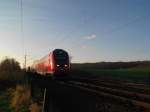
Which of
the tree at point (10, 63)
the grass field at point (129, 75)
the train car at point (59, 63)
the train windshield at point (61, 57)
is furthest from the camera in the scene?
the tree at point (10, 63)

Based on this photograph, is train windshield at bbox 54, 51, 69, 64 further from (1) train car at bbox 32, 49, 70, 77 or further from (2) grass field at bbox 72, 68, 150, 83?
(2) grass field at bbox 72, 68, 150, 83

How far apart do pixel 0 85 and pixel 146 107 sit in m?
36.9

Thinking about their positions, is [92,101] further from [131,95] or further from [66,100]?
[131,95]

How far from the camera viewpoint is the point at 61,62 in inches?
1241

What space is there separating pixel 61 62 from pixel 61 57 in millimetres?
637

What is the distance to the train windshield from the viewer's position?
1241 inches

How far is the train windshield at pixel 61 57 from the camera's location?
1241 inches

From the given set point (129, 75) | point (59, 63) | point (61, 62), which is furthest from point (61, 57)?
point (129, 75)

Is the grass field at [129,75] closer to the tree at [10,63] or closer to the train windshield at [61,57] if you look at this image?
the train windshield at [61,57]

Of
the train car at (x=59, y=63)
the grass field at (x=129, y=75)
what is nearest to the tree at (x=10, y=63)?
the grass field at (x=129, y=75)

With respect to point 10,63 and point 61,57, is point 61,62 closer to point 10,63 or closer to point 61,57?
point 61,57

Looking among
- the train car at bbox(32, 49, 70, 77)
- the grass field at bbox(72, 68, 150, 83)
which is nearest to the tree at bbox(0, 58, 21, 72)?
the grass field at bbox(72, 68, 150, 83)

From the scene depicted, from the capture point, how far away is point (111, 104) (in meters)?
Answer: 10.2

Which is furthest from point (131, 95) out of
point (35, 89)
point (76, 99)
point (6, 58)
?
point (6, 58)
